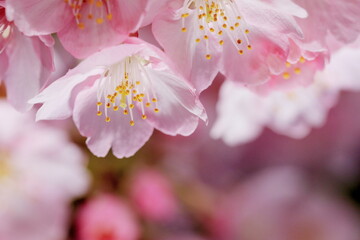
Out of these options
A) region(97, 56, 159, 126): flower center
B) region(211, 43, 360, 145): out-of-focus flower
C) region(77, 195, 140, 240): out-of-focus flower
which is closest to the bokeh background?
region(77, 195, 140, 240): out-of-focus flower

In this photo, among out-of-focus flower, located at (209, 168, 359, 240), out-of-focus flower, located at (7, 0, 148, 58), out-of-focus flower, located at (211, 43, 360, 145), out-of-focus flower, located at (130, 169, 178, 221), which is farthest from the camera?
out-of-focus flower, located at (130, 169, 178, 221)

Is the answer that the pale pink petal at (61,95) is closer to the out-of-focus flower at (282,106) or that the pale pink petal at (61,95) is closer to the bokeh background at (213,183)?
the out-of-focus flower at (282,106)

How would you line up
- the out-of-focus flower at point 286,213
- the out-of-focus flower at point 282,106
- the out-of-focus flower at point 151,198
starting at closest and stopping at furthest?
the out-of-focus flower at point 282,106, the out-of-focus flower at point 286,213, the out-of-focus flower at point 151,198

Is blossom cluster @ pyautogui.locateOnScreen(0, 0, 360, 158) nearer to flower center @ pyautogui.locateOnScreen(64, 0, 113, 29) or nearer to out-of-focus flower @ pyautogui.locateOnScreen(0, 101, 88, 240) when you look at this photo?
flower center @ pyautogui.locateOnScreen(64, 0, 113, 29)

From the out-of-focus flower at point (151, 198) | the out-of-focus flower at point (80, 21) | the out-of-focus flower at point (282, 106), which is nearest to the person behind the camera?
the out-of-focus flower at point (80, 21)

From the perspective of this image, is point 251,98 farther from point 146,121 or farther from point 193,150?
point 193,150

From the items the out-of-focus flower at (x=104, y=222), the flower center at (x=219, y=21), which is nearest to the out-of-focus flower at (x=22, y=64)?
the flower center at (x=219, y=21)

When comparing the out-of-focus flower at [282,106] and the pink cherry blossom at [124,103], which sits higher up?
the pink cherry blossom at [124,103]
